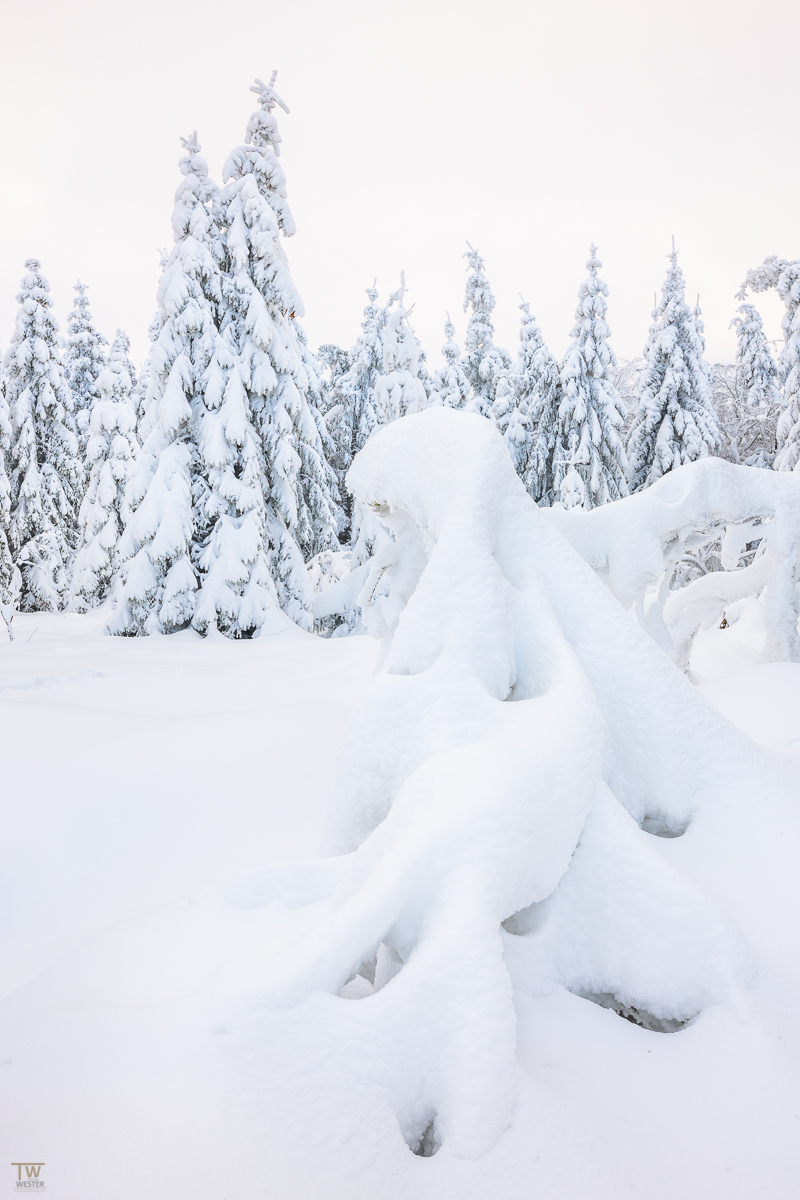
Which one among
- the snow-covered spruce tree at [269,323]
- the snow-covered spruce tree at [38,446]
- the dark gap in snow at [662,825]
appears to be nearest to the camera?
the dark gap in snow at [662,825]

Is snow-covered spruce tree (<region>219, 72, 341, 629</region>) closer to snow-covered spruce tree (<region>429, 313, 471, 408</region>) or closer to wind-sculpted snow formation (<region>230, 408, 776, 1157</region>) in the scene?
wind-sculpted snow formation (<region>230, 408, 776, 1157</region>)

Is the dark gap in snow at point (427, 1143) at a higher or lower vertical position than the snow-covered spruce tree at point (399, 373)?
lower

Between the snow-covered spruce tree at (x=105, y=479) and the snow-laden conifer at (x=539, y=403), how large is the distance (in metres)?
13.6

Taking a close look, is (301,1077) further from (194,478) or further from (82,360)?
(82,360)

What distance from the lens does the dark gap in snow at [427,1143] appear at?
1371 millimetres

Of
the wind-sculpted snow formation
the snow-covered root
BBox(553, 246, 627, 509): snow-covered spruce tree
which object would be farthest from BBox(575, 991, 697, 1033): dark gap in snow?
BBox(553, 246, 627, 509): snow-covered spruce tree

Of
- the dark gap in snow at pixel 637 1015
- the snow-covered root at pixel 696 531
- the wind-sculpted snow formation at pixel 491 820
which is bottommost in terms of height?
the dark gap in snow at pixel 637 1015

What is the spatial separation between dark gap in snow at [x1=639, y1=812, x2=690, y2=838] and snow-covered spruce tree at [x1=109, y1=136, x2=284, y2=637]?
9561 millimetres

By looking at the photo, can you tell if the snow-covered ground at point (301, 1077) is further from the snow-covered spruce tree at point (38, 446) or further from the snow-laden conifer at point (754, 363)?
the snow-laden conifer at point (754, 363)

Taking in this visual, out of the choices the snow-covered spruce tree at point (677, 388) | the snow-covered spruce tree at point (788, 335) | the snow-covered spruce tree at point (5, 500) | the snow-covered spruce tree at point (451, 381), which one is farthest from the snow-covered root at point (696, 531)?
the snow-covered spruce tree at point (5, 500)

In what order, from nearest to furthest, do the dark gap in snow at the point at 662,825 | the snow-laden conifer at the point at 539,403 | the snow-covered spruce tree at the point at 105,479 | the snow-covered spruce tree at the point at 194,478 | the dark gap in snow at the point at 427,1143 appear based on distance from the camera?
1. the dark gap in snow at the point at 427,1143
2. the dark gap in snow at the point at 662,825
3. the snow-covered spruce tree at the point at 194,478
4. the snow-covered spruce tree at the point at 105,479
5. the snow-laden conifer at the point at 539,403

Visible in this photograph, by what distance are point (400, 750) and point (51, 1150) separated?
4.40ft

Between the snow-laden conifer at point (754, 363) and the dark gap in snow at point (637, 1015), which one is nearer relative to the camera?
the dark gap in snow at point (637, 1015)

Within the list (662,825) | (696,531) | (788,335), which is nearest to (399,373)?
(696,531)
